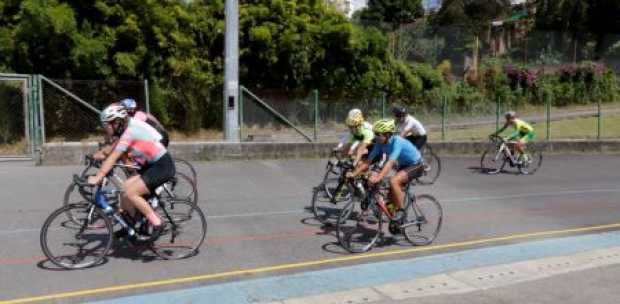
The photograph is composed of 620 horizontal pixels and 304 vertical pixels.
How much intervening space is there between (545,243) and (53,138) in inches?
525

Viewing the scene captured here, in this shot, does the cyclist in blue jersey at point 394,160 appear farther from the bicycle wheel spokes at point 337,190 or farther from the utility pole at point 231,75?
the utility pole at point 231,75

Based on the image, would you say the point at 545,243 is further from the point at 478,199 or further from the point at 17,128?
the point at 17,128

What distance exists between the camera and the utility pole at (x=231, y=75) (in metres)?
16.8

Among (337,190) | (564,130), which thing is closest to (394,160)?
(337,190)

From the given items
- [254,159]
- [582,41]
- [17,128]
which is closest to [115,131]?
[254,159]

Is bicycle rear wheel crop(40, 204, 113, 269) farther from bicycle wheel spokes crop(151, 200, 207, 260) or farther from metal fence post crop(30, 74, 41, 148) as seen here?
metal fence post crop(30, 74, 41, 148)

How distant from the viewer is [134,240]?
7.51m

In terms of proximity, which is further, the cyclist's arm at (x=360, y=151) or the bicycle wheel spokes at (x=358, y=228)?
the cyclist's arm at (x=360, y=151)

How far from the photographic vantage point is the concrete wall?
48.2 feet

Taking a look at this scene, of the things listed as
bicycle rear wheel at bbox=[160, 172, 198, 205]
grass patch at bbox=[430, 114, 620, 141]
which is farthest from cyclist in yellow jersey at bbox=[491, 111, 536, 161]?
bicycle rear wheel at bbox=[160, 172, 198, 205]

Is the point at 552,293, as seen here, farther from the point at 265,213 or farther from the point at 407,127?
the point at 407,127

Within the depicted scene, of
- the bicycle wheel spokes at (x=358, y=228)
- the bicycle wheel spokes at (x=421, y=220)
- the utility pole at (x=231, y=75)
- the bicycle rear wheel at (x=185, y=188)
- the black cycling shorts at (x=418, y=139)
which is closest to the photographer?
the bicycle wheel spokes at (x=358, y=228)

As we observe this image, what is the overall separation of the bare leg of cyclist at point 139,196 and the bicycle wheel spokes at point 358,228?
7.59 ft

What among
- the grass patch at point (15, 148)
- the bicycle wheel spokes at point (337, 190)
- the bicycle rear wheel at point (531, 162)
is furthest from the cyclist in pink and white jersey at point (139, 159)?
the bicycle rear wheel at point (531, 162)
